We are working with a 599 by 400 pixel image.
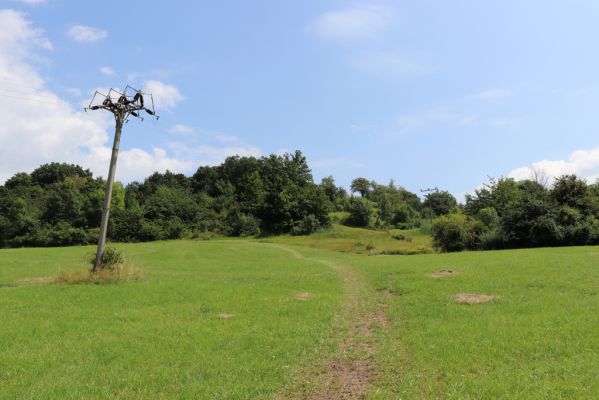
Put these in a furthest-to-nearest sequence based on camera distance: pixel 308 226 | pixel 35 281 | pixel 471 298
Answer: pixel 308 226 < pixel 35 281 < pixel 471 298

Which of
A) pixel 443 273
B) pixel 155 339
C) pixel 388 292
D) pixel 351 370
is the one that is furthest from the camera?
pixel 443 273

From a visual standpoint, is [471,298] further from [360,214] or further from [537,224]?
[360,214]

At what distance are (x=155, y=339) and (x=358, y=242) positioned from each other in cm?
5498

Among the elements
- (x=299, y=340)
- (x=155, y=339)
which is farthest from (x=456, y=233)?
(x=155, y=339)

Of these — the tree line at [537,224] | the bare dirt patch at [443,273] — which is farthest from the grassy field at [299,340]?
the tree line at [537,224]

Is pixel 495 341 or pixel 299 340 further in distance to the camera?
pixel 299 340

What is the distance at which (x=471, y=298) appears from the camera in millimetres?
16703

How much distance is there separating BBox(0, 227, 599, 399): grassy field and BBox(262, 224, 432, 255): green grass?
32.9m

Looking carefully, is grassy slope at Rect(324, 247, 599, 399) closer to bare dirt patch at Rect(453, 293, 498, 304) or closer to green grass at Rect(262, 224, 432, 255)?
bare dirt patch at Rect(453, 293, 498, 304)

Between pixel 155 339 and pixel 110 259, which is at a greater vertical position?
pixel 110 259

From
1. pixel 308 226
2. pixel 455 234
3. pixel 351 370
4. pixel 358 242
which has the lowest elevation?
pixel 351 370

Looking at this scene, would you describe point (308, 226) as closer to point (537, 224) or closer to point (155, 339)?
point (537, 224)

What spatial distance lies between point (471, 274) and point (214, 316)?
14.8 metres

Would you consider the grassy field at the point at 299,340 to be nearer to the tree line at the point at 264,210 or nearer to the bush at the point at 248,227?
the tree line at the point at 264,210
